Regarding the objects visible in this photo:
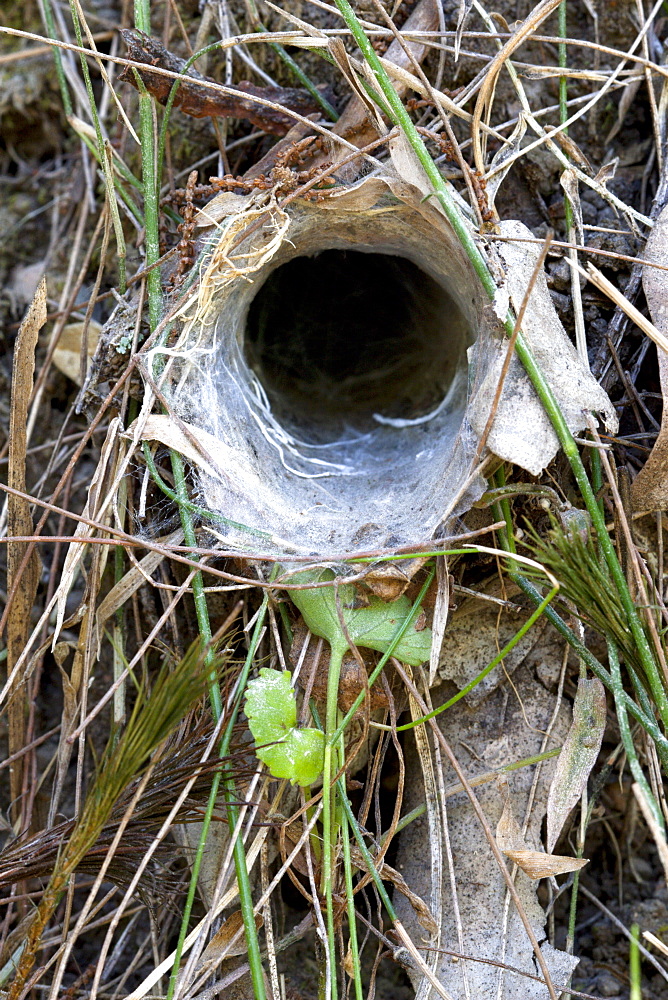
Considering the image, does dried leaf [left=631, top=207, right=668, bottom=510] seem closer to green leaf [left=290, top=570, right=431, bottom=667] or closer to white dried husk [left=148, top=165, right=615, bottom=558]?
white dried husk [left=148, top=165, right=615, bottom=558]

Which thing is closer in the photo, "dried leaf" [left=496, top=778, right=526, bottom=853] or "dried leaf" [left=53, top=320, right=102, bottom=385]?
"dried leaf" [left=496, top=778, right=526, bottom=853]

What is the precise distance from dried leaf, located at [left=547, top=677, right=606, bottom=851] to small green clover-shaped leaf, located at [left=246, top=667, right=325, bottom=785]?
52 centimetres

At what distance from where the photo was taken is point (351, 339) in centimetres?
302

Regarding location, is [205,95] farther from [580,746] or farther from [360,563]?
[580,746]

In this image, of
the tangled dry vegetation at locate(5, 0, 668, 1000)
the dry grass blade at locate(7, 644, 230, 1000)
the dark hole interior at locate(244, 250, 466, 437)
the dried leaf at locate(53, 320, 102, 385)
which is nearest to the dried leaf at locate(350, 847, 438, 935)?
the tangled dry vegetation at locate(5, 0, 668, 1000)

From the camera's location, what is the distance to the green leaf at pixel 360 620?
1.53m

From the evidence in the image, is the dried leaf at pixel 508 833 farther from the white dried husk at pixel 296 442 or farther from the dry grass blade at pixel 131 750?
the dry grass blade at pixel 131 750

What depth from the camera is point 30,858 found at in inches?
56.4

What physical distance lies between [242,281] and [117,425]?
0.49 metres

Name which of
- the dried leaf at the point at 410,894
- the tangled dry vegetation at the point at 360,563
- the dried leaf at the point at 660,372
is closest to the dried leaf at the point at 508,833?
the tangled dry vegetation at the point at 360,563

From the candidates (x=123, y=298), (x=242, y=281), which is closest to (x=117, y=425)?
(x=123, y=298)

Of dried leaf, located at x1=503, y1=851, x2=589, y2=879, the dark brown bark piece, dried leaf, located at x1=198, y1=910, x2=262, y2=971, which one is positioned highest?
the dark brown bark piece

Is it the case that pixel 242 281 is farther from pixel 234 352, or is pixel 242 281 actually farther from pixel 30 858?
pixel 30 858

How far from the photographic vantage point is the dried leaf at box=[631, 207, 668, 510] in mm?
1573
